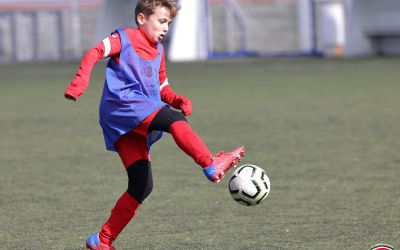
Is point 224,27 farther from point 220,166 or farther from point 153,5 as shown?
point 220,166

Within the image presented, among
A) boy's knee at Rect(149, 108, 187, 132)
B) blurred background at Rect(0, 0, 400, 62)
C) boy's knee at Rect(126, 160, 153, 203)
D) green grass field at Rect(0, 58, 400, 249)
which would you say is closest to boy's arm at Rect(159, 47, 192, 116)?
boy's knee at Rect(149, 108, 187, 132)

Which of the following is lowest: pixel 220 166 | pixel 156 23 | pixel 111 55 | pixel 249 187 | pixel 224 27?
pixel 224 27

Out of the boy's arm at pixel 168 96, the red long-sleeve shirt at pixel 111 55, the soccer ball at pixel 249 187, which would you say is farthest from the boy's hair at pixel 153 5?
the soccer ball at pixel 249 187

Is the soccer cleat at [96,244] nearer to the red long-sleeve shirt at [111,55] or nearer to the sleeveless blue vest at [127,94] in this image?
the sleeveless blue vest at [127,94]

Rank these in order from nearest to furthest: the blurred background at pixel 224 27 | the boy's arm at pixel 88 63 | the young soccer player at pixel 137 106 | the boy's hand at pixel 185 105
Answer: the boy's arm at pixel 88 63
the young soccer player at pixel 137 106
the boy's hand at pixel 185 105
the blurred background at pixel 224 27

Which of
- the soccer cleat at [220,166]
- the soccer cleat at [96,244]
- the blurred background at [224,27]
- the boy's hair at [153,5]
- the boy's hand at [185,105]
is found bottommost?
the blurred background at [224,27]

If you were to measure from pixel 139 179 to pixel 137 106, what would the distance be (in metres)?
0.44

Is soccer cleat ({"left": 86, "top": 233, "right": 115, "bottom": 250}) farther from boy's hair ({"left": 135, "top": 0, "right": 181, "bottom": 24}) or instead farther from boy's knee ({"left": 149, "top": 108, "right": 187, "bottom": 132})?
boy's hair ({"left": 135, "top": 0, "right": 181, "bottom": 24})

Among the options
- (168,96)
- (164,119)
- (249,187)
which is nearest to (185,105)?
(168,96)

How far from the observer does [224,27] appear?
114 feet

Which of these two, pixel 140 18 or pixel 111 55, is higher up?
pixel 140 18

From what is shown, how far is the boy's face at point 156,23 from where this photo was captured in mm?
5504

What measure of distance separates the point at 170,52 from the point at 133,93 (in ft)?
75.0

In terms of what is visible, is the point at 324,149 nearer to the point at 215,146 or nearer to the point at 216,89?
the point at 215,146
